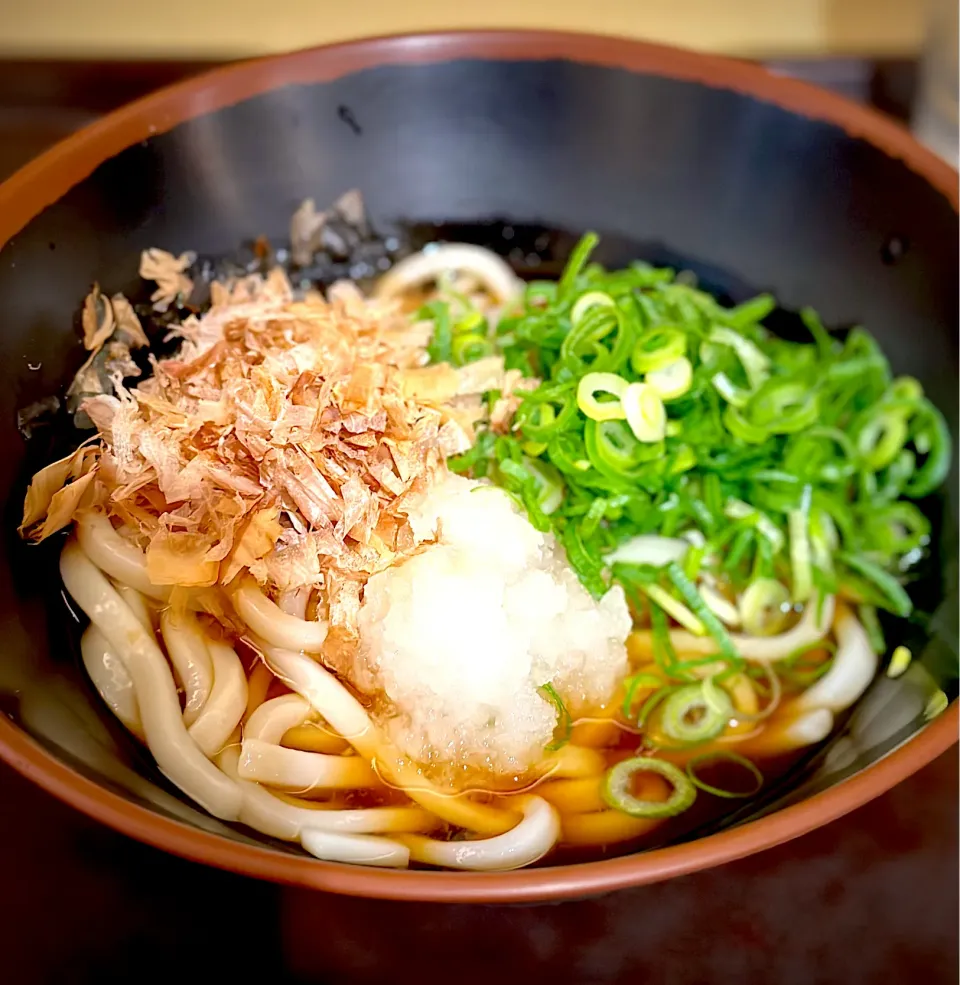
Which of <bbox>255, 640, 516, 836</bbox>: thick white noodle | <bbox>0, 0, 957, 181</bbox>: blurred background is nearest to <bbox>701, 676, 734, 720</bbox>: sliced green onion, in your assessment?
<bbox>255, 640, 516, 836</bbox>: thick white noodle

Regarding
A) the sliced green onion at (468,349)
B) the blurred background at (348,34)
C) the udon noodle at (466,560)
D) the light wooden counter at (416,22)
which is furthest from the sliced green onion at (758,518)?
the light wooden counter at (416,22)

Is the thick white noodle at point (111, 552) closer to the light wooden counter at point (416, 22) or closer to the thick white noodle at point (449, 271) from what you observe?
the thick white noodle at point (449, 271)

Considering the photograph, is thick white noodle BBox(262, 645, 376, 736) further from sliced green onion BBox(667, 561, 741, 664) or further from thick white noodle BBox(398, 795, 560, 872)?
sliced green onion BBox(667, 561, 741, 664)

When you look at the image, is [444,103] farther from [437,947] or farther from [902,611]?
[437,947]

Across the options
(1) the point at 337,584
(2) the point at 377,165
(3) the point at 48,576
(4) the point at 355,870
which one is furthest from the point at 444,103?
(4) the point at 355,870

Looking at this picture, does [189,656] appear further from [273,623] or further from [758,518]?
[758,518]
